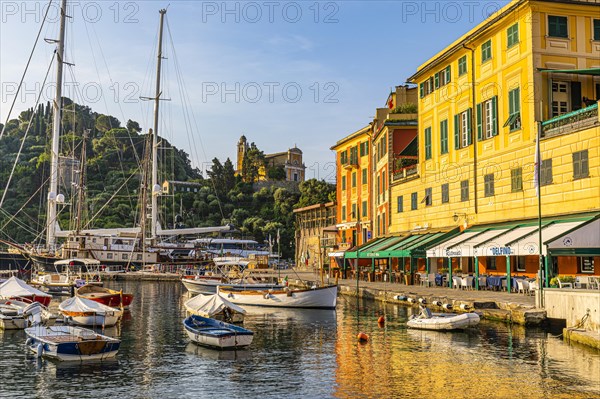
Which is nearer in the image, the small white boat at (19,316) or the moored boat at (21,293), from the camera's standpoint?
the small white boat at (19,316)

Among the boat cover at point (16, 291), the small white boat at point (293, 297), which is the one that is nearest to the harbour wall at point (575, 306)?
the small white boat at point (293, 297)

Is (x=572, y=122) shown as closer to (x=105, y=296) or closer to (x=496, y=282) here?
(x=496, y=282)

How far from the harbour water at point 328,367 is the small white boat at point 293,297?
357 inches

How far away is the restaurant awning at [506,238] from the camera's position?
30.7m

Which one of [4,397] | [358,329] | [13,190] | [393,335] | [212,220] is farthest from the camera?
[13,190]

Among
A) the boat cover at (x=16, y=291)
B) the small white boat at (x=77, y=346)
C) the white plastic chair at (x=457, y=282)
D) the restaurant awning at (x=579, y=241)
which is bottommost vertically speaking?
the small white boat at (x=77, y=346)

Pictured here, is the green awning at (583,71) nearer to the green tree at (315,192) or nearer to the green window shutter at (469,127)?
the green window shutter at (469,127)

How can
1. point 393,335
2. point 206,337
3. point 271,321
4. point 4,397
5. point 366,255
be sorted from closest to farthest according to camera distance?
point 4,397
point 206,337
point 393,335
point 271,321
point 366,255

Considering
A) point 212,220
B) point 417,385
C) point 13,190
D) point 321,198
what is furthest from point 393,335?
point 13,190

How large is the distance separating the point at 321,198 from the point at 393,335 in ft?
303

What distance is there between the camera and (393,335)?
28.9 metres

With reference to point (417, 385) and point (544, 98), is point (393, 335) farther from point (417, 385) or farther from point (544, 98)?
point (544, 98)

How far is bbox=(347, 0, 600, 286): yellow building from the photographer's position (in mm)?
31703

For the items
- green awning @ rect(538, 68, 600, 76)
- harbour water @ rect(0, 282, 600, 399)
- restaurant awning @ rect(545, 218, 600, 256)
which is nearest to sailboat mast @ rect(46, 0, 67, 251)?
harbour water @ rect(0, 282, 600, 399)
